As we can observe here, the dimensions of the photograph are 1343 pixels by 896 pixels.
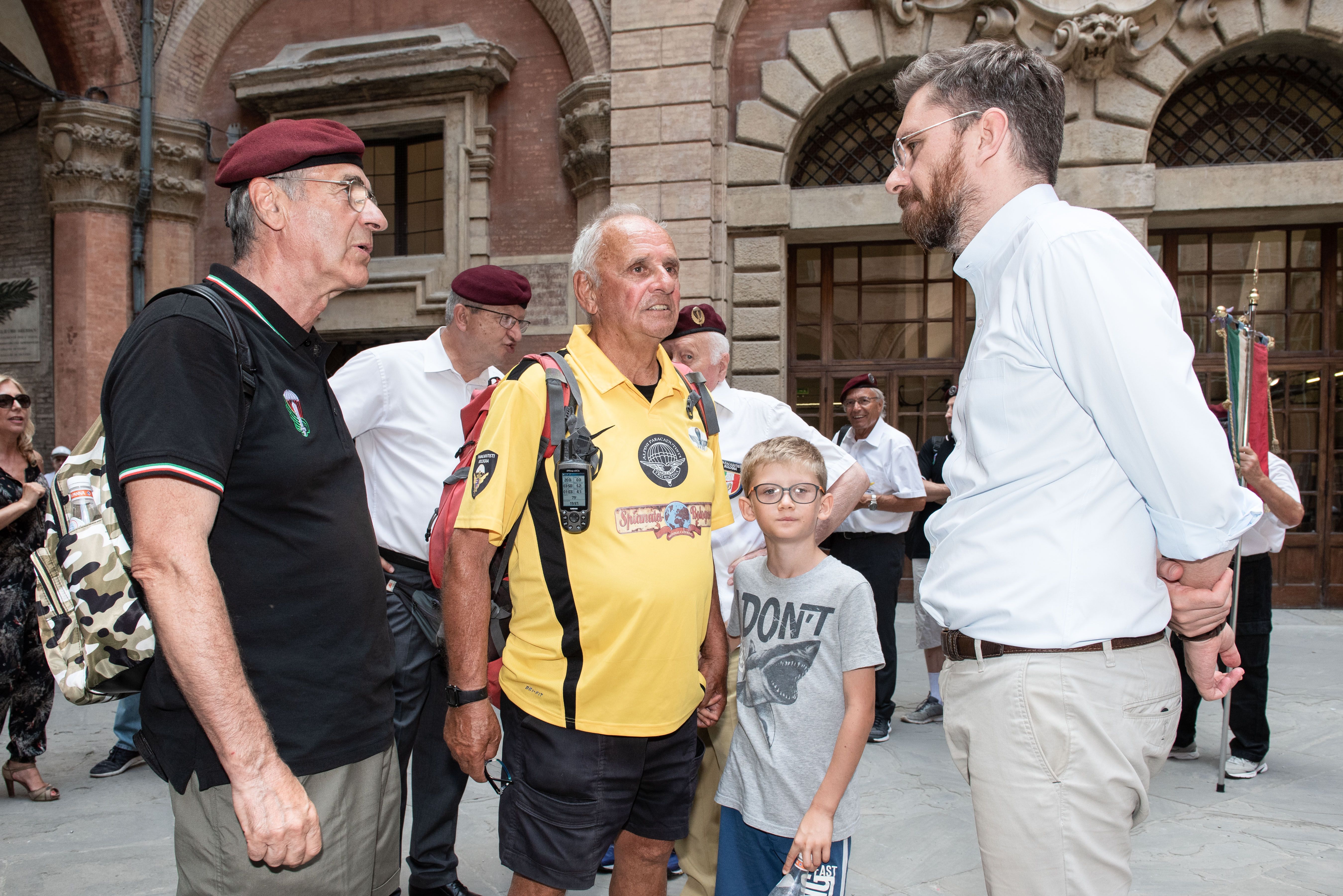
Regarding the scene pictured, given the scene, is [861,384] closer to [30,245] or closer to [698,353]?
[698,353]

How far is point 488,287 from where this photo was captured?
11.5ft

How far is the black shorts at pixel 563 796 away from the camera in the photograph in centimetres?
223

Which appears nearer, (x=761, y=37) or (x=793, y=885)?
(x=793, y=885)

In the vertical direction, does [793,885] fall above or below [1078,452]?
below

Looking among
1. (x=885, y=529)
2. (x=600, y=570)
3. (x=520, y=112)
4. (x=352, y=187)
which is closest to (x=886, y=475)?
(x=885, y=529)

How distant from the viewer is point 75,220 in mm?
11602

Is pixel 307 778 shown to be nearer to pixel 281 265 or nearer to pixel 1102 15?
pixel 281 265

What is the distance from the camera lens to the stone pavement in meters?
3.47

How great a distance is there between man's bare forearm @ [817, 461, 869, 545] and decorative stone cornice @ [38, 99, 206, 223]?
11274 millimetres

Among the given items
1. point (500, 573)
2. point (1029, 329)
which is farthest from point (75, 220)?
point (1029, 329)

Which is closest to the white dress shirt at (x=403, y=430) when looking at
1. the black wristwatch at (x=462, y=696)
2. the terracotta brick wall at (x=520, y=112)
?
the black wristwatch at (x=462, y=696)

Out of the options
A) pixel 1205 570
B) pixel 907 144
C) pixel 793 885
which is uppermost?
pixel 907 144

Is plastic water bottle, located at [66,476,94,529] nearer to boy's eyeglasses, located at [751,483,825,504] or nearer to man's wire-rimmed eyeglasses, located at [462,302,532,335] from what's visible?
boy's eyeglasses, located at [751,483,825,504]

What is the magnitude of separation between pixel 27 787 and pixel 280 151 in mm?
3963
